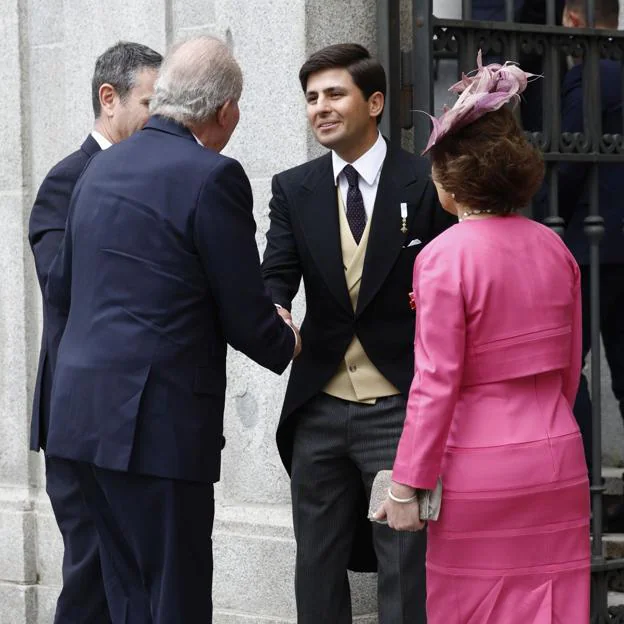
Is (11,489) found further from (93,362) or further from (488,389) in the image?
(488,389)

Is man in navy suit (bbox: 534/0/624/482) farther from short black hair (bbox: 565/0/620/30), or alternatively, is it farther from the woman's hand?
the woman's hand

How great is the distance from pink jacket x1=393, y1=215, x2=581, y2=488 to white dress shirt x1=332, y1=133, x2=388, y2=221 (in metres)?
0.97

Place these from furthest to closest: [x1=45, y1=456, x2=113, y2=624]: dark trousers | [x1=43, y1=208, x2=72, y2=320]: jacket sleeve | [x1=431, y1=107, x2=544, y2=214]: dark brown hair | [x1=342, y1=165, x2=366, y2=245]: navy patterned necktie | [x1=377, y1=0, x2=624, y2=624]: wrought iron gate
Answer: [x1=377, y1=0, x2=624, y2=624]: wrought iron gate < [x1=342, y1=165, x2=366, y2=245]: navy patterned necktie < [x1=45, y1=456, x2=113, y2=624]: dark trousers < [x1=43, y1=208, x2=72, y2=320]: jacket sleeve < [x1=431, y1=107, x2=544, y2=214]: dark brown hair

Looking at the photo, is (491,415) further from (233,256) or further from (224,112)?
(224,112)

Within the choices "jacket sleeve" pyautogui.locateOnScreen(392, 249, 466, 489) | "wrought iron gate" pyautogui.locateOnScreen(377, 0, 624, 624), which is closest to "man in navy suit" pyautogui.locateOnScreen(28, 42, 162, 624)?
"wrought iron gate" pyautogui.locateOnScreen(377, 0, 624, 624)

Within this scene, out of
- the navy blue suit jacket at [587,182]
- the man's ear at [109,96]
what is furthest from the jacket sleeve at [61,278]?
the navy blue suit jacket at [587,182]

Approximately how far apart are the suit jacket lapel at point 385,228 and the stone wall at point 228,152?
735 millimetres

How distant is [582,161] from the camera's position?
535 centimetres

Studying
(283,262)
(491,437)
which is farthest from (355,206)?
(491,437)

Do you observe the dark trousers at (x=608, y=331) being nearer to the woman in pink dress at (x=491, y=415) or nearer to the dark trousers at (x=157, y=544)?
the woman in pink dress at (x=491, y=415)

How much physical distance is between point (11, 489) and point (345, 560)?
2094mm

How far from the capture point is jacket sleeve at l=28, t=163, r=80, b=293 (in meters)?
4.65

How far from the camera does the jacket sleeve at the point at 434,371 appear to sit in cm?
363

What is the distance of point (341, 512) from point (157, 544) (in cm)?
90
